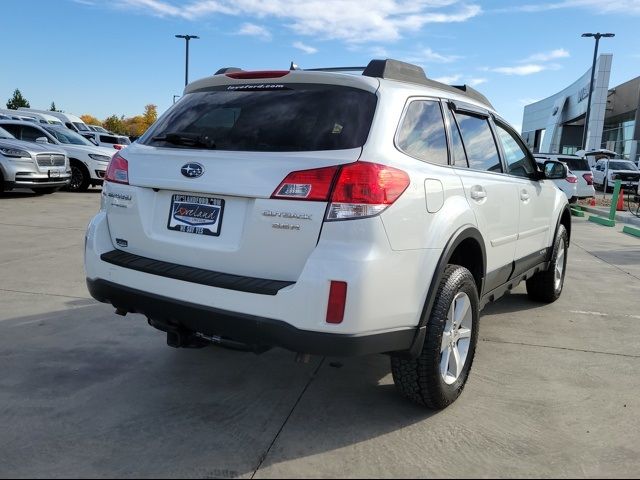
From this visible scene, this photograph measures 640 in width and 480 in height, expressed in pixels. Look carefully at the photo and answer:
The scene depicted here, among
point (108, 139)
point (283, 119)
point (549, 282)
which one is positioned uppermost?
point (108, 139)

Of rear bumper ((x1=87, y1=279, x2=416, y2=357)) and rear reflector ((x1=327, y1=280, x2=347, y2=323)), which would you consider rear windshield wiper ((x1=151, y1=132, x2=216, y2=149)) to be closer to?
rear bumper ((x1=87, y1=279, x2=416, y2=357))

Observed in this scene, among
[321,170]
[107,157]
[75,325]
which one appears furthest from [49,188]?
[321,170]

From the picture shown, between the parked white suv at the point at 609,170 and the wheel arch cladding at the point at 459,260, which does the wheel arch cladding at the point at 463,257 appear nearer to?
the wheel arch cladding at the point at 459,260

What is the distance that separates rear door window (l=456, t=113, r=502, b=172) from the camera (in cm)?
378

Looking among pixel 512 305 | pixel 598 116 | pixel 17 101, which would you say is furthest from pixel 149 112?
pixel 512 305

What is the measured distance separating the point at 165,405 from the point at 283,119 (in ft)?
5.51

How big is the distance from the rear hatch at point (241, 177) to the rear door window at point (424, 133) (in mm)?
257

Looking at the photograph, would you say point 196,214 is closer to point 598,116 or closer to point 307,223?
point 307,223

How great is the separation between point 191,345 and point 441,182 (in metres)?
1.64

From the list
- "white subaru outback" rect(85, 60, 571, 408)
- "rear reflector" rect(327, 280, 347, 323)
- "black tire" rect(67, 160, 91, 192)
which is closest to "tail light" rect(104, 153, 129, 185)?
"white subaru outback" rect(85, 60, 571, 408)

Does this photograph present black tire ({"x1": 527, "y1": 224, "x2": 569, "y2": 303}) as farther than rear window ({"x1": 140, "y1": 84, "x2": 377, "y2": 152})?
Yes

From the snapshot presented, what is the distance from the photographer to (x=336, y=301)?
2.54m

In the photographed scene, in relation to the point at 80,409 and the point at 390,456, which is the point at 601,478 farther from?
the point at 80,409

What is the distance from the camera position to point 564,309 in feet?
18.5
